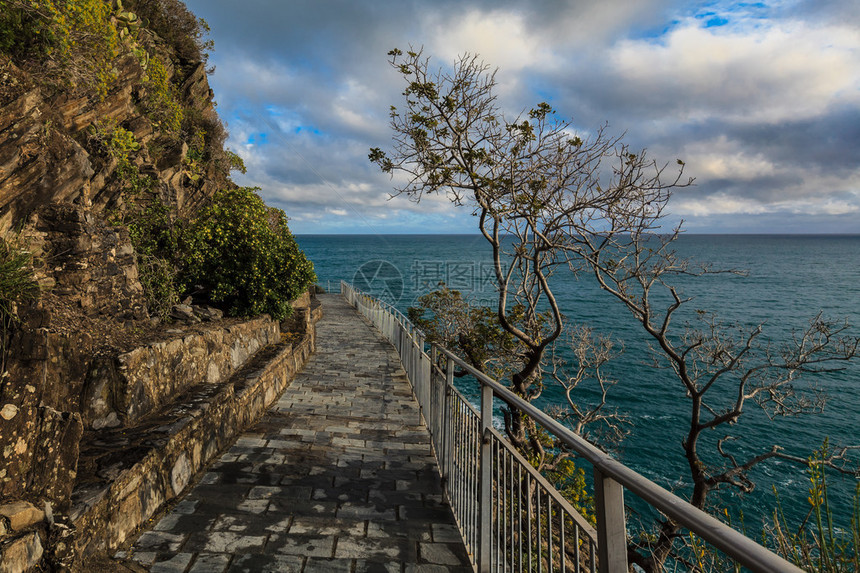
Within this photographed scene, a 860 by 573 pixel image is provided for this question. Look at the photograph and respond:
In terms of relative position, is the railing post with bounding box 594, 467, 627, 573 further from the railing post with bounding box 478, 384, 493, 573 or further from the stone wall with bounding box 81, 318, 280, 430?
the stone wall with bounding box 81, 318, 280, 430

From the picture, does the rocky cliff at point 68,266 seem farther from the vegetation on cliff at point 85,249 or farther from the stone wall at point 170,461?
the stone wall at point 170,461

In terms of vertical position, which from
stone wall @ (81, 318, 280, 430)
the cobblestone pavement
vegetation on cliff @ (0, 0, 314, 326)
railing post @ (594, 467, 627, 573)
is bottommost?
the cobblestone pavement

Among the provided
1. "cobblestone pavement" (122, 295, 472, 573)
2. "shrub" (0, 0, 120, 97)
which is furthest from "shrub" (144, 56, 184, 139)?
"cobblestone pavement" (122, 295, 472, 573)

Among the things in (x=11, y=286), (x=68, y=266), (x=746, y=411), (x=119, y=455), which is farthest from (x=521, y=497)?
(x=746, y=411)

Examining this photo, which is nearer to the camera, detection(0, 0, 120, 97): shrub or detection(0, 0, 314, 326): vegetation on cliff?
detection(0, 0, 120, 97): shrub

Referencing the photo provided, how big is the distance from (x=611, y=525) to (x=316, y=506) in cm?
318

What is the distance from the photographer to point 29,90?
177 inches

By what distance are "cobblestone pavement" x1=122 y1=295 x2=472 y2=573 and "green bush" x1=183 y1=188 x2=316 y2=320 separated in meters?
2.99

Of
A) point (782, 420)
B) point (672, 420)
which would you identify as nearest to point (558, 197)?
point (672, 420)

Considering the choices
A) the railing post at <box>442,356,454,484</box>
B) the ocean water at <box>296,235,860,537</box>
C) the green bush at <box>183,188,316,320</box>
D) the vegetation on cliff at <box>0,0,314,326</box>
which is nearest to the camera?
the railing post at <box>442,356,454,484</box>

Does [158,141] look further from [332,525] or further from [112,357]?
[332,525]

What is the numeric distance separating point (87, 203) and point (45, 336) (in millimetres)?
A: 3784

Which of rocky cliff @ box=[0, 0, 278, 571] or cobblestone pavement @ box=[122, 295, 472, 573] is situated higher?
rocky cliff @ box=[0, 0, 278, 571]

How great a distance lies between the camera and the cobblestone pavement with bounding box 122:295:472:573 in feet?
10.1
